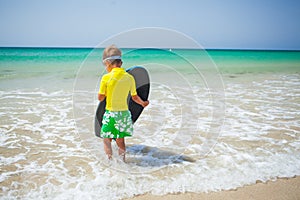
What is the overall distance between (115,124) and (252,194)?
167 centimetres

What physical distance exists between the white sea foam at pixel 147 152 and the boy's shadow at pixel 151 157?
0.01 metres

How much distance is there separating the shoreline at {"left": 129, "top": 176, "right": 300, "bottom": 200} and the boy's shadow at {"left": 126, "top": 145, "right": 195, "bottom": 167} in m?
A: 0.74

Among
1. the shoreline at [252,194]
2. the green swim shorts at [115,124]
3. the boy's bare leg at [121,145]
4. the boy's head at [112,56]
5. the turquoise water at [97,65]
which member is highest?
the turquoise water at [97,65]

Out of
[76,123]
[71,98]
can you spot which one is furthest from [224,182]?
[71,98]

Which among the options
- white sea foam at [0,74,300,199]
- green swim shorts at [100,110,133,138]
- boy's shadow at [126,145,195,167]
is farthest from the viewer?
boy's shadow at [126,145,195,167]

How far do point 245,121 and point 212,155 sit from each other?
1.91 m

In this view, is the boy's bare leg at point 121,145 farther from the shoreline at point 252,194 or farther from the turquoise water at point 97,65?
the turquoise water at point 97,65

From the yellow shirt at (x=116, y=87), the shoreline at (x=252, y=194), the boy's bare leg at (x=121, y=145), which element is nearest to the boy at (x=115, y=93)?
the yellow shirt at (x=116, y=87)

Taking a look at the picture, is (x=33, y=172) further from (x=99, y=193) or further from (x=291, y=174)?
(x=291, y=174)

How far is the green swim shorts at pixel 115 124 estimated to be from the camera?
2.88 metres

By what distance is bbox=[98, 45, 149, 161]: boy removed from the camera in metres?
2.75

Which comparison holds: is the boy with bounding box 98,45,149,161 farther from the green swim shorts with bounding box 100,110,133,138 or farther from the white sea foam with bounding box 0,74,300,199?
the white sea foam with bounding box 0,74,300,199

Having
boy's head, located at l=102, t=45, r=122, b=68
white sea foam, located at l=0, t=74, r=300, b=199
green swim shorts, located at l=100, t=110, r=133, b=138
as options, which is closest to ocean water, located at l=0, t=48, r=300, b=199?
white sea foam, located at l=0, t=74, r=300, b=199

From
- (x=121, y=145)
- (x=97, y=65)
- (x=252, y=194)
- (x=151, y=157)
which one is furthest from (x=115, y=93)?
(x=97, y=65)
